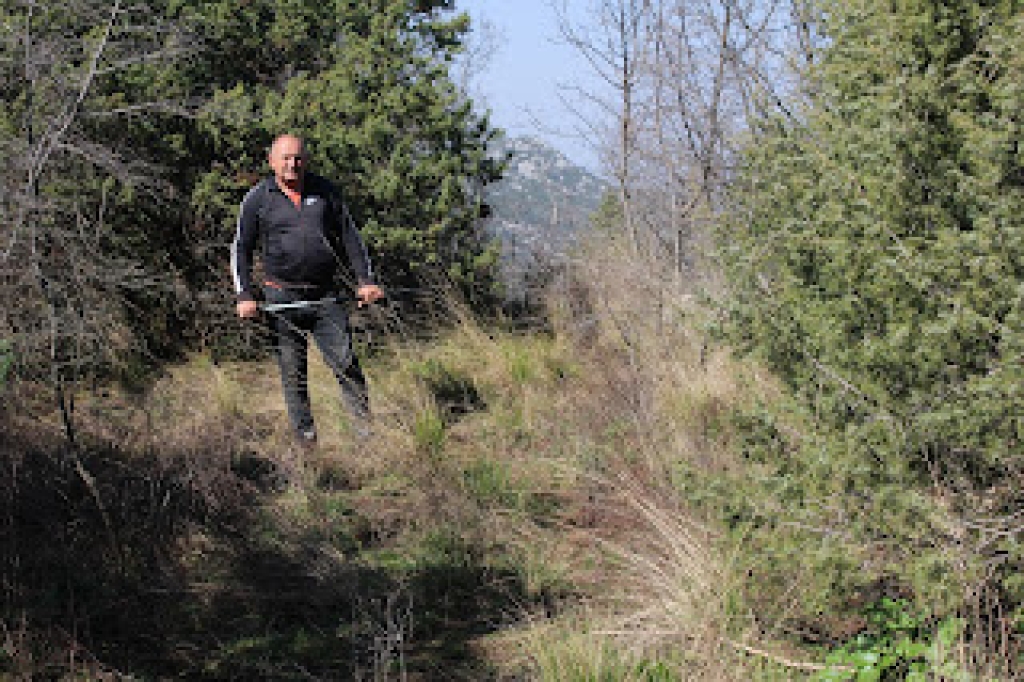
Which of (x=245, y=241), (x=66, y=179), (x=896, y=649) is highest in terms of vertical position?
(x=66, y=179)

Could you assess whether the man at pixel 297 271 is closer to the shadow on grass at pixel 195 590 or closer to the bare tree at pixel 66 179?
the bare tree at pixel 66 179

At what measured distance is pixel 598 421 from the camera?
17.5ft

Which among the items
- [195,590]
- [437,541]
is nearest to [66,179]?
[195,590]

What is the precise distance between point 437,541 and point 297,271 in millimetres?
1935

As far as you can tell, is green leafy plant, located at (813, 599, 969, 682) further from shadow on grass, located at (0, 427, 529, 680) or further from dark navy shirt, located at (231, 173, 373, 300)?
dark navy shirt, located at (231, 173, 373, 300)

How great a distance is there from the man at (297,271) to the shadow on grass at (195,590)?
0.87m

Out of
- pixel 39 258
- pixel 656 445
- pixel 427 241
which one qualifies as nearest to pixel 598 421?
pixel 656 445

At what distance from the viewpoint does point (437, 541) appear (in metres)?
4.40

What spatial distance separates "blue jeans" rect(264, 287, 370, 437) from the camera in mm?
5504

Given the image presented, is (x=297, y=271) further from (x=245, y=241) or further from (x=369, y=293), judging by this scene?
(x=369, y=293)

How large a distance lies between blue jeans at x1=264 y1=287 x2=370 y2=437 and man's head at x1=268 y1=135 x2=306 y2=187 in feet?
2.08

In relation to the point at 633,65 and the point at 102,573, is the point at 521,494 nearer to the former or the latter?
the point at 102,573

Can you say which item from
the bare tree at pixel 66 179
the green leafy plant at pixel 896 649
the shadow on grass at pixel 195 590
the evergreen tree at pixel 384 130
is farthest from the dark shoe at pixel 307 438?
the green leafy plant at pixel 896 649

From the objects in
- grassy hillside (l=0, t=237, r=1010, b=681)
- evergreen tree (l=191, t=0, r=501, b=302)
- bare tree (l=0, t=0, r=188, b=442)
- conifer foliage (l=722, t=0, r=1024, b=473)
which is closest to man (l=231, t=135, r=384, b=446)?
grassy hillside (l=0, t=237, r=1010, b=681)
